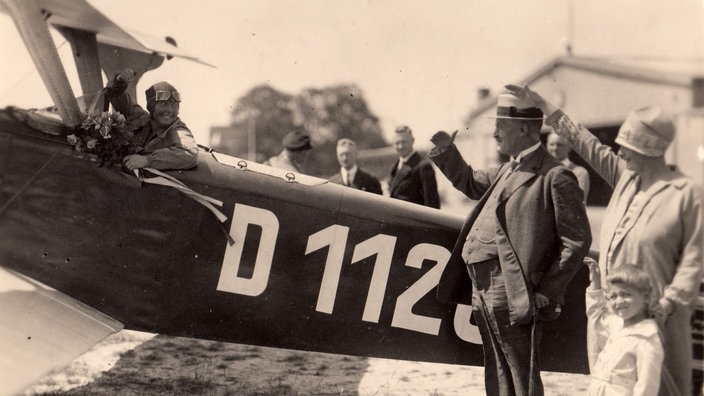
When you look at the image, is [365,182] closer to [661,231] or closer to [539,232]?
[539,232]

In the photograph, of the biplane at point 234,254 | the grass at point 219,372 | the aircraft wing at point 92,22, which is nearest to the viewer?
the biplane at point 234,254

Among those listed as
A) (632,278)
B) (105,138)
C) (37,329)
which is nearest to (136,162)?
(105,138)

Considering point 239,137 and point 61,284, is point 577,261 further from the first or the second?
point 239,137

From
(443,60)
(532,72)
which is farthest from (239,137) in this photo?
(443,60)

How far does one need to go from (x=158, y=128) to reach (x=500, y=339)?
8.02 feet

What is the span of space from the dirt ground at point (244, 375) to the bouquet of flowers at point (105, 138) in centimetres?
196

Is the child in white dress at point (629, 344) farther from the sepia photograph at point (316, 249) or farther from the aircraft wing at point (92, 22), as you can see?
the aircraft wing at point (92, 22)

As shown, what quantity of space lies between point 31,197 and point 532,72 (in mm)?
17559

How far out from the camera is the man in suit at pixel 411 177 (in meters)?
6.70

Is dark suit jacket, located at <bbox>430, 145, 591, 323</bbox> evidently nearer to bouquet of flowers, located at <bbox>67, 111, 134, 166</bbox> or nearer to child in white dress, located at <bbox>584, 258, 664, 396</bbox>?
child in white dress, located at <bbox>584, 258, 664, 396</bbox>

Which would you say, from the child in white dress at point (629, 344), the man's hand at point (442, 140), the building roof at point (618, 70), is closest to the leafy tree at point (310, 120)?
the building roof at point (618, 70)

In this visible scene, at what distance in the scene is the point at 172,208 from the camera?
4.04 metres

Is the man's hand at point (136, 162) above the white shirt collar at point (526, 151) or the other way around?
the other way around

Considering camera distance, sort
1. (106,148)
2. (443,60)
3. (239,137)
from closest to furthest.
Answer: (106,148), (443,60), (239,137)
